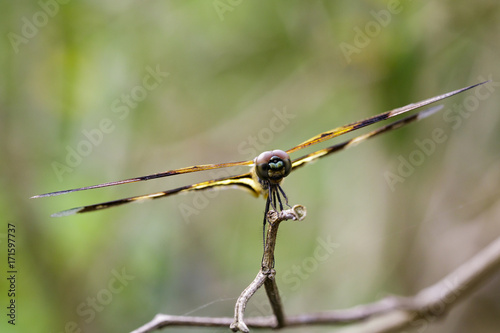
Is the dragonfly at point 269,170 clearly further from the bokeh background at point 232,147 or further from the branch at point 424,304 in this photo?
the bokeh background at point 232,147

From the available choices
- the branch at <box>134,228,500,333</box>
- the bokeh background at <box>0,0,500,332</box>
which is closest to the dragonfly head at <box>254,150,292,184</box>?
the branch at <box>134,228,500,333</box>

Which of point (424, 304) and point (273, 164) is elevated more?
point (273, 164)

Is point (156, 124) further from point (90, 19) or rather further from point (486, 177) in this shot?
point (486, 177)

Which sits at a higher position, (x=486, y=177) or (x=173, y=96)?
(x=173, y=96)

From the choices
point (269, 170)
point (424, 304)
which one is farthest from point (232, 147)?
point (269, 170)

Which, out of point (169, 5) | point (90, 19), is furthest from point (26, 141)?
point (169, 5)

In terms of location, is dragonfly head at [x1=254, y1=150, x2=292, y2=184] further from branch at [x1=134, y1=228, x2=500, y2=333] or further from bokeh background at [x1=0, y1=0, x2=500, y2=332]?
bokeh background at [x1=0, y1=0, x2=500, y2=332]

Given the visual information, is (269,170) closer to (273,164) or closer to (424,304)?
(273,164)
